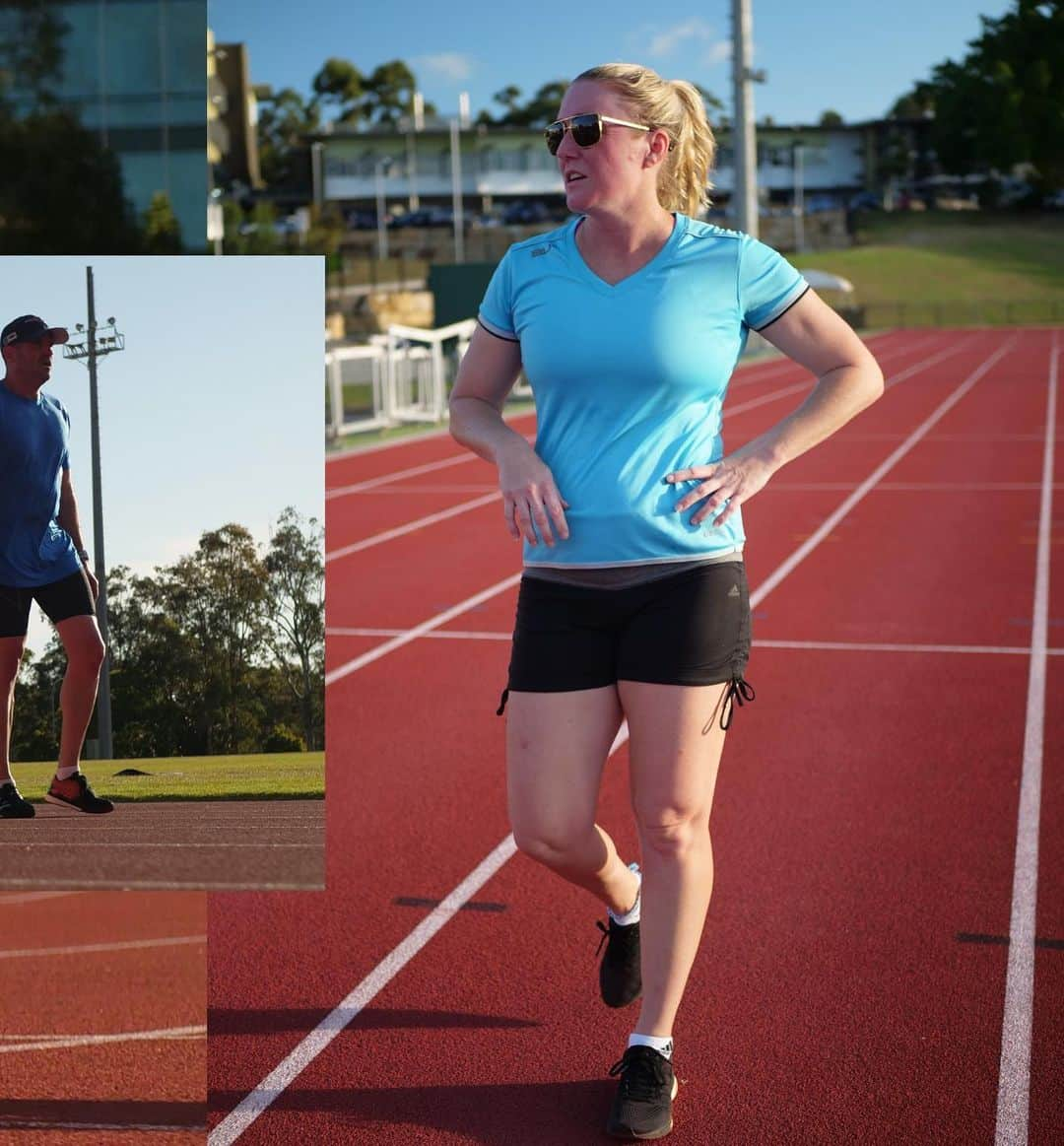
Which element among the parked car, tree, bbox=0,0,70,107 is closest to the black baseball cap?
tree, bbox=0,0,70,107

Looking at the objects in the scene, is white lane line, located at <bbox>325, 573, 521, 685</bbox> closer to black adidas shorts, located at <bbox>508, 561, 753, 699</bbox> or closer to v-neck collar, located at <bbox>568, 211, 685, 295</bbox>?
black adidas shorts, located at <bbox>508, 561, 753, 699</bbox>

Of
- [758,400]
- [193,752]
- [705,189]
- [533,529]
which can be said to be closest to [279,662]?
[193,752]

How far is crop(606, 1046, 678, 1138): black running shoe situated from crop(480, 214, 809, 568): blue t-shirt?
1005mm

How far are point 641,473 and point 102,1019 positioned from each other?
208 cm

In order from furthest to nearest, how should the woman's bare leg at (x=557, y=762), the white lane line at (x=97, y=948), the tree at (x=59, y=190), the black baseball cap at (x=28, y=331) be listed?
1. the tree at (x=59, y=190)
2. the white lane line at (x=97, y=948)
3. the woman's bare leg at (x=557, y=762)
4. the black baseball cap at (x=28, y=331)

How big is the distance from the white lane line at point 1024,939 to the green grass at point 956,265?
58.8 meters

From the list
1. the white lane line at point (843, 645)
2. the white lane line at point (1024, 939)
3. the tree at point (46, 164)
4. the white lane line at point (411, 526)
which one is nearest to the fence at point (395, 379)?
the white lane line at point (411, 526)

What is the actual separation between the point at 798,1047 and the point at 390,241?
269 ft

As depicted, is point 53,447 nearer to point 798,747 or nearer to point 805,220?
point 798,747

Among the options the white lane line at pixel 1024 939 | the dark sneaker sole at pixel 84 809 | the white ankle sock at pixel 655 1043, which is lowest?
the white lane line at pixel 1024 939

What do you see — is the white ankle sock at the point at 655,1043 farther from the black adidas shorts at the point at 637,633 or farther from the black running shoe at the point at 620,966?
the black adidas shorts at the point at 637,633

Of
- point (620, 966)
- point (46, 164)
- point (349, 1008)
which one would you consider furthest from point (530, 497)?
point (46, 164)

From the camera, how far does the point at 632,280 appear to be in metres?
3.01

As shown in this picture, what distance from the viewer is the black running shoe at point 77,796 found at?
9.73 feet
